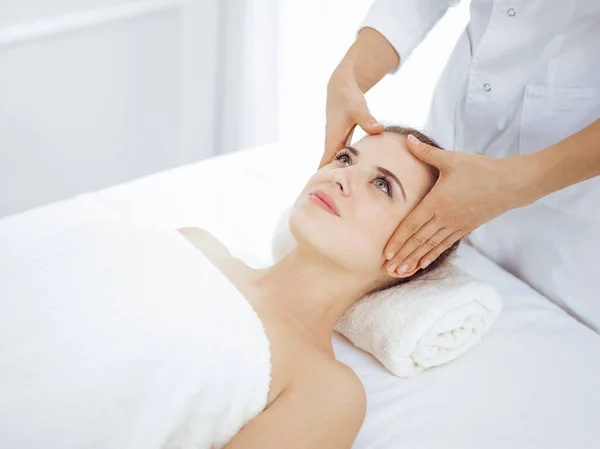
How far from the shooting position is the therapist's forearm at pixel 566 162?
120cm

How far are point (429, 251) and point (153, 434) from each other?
583mm

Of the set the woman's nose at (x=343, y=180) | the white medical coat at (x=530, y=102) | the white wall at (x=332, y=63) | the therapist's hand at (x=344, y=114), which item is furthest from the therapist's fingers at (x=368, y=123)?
the white wall at (x=332, y=63)

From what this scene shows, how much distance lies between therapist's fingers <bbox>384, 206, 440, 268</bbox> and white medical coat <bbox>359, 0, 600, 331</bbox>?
0.35 metres

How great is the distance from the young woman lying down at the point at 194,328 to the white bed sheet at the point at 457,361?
11 cm

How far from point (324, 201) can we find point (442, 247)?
24 cm

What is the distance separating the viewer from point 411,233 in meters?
1.35

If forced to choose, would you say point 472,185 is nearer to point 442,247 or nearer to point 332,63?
point 442,247

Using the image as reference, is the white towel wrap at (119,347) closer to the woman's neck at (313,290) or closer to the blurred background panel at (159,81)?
the woman's neck at (313,290)

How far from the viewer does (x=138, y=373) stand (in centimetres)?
115

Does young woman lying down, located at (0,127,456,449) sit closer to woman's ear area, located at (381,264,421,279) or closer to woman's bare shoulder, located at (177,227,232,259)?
woman's ear area, located at (381,264,421,279)

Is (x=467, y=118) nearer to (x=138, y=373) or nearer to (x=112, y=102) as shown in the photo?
(x=138, y=373)

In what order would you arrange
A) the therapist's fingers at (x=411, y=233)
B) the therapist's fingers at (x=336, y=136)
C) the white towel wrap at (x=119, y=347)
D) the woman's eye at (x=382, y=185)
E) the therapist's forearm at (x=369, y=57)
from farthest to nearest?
the therapist's forearm at (x=369, y=57) < the therapist's fingers at (x=336, y=136) < the woman's eye at (x=382, y=185) < the therapist's fingers at (x=411, y=233) < the white towel wrap at (x=119, y=347)

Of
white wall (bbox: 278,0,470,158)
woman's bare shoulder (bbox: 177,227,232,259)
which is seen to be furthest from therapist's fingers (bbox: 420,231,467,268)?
white wall (bbox: 278,0,470,158)

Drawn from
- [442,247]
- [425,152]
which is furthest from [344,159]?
[442,247]
